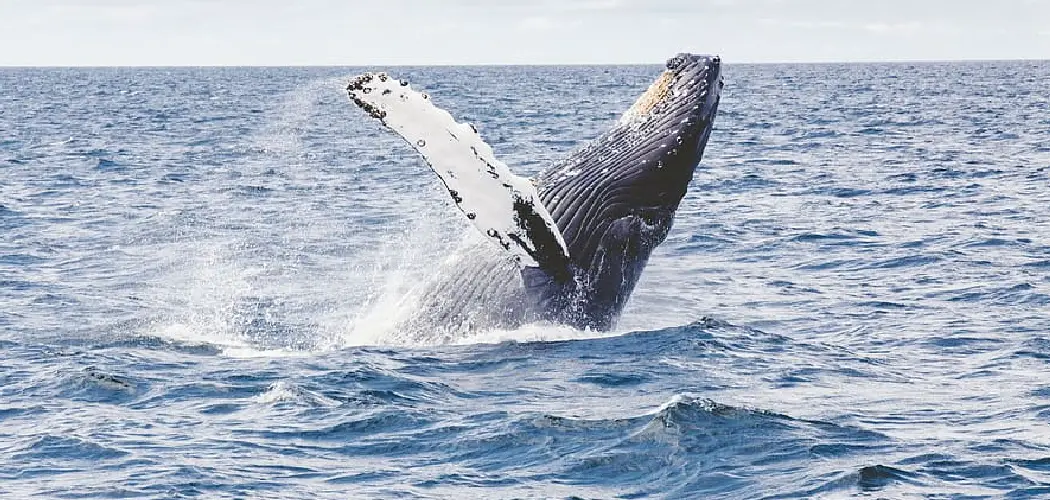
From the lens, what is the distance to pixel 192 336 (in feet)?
40.7

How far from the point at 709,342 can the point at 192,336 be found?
4342 mm

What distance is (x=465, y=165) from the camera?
904 centimetres

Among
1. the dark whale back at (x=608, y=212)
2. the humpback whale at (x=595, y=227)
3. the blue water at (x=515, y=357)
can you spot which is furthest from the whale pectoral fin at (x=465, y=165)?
the dark whale back at (x=608, y=212)

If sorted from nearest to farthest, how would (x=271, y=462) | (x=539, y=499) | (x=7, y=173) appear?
1. (x=539, y=499)
2. (x=271, y=462)
3. (x=7, y=173)

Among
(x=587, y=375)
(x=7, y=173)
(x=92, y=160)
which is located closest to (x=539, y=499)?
(x=587, y=375)

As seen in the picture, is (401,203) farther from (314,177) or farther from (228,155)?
(228,155)

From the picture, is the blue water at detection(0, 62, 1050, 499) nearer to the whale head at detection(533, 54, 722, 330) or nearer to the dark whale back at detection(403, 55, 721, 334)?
the dark whale back at detection(403, 55, 721, 334)

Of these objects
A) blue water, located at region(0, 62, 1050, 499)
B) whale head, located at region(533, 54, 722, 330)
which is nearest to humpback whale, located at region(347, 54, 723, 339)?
whale head, located at region(533, 54, 722, 330)

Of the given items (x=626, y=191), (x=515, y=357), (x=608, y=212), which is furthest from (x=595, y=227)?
(x=515, y=357)

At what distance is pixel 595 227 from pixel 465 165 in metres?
1.66

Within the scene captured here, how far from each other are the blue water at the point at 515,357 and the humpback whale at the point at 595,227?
0.28m

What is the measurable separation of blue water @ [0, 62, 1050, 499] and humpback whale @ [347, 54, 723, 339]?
275 millimetres

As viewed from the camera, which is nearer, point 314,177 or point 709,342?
point 709,342

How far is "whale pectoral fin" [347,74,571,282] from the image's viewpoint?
875 centimetres
